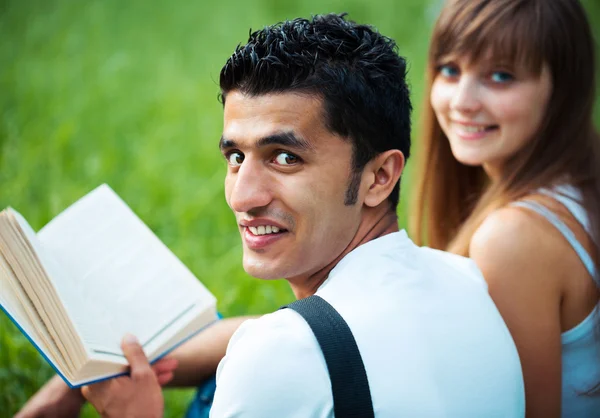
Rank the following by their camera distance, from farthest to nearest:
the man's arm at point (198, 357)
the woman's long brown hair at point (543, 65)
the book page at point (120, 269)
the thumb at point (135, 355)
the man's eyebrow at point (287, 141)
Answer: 1. the man's arm at point (198, 357)
2. the woman's long brown hair at point (543, 65)
3. the book page at point (120, 269)
4. the thumb at point (135, 355)
5. the man's eyebrow at point (287, 141)

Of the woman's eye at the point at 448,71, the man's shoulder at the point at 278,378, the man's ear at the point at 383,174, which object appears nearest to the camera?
the man's shoulder at the point at 278,378

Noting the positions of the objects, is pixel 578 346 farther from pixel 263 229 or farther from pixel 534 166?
pixel 263 229

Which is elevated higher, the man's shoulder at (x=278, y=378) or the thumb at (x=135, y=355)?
the man's shoulder at (x=278, y=378)

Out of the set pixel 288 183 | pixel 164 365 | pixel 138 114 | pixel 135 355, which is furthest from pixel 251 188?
pixel 138 114

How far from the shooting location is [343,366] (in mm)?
1511

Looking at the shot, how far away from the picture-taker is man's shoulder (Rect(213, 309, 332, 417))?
1484 mm

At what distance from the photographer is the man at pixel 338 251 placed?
5.07 ft

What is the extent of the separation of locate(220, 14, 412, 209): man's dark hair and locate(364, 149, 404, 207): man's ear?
22mm

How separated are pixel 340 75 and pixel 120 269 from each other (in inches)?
37.5

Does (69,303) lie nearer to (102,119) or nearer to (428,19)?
(102,119)

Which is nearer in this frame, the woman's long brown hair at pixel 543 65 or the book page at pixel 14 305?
the book page at pixel 14 305

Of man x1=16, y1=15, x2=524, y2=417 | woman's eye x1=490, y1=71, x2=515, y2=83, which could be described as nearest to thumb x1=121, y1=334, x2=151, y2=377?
man x1=16, y1=15, x2=524, y2=417

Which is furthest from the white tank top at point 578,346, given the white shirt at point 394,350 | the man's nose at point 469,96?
the white shirt at point 394,350

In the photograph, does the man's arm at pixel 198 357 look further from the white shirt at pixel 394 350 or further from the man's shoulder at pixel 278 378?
the man's shoulder at pixel 278 378
